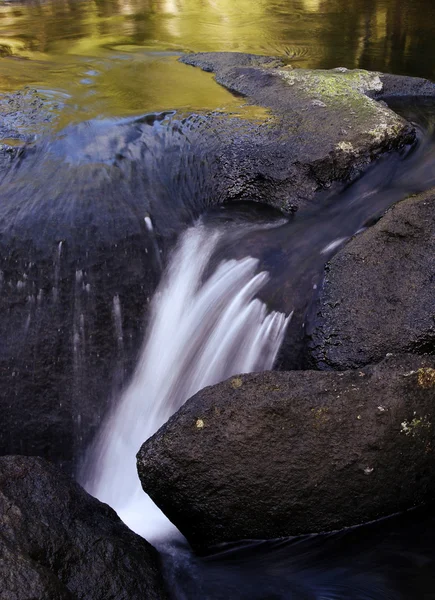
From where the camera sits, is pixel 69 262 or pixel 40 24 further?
pixel 40 24

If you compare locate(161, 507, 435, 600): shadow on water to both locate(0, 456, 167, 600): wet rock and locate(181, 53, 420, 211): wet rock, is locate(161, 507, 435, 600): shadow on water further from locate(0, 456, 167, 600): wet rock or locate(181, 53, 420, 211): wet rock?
locate(181, 53, 420, 211): wet rock

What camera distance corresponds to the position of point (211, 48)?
349 inches

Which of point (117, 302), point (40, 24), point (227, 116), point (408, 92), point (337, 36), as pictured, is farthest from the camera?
point (40, 24)

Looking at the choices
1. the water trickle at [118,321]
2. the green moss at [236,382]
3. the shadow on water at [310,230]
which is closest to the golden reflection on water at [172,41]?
the shadow on water at [310,230]

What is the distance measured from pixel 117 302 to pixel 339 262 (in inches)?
53.3

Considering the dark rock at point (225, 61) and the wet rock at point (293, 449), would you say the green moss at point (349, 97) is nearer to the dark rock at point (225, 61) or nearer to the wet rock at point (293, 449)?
the dark rock at point (225, 61)

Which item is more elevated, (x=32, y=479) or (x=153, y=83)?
(x=153, y=83)

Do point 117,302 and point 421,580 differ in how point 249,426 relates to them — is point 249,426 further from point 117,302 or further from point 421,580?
point 117,302

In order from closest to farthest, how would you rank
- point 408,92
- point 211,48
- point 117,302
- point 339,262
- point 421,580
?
point 421,580 < point 339,262 < point 117,302 < point 408,92 < point 211,48

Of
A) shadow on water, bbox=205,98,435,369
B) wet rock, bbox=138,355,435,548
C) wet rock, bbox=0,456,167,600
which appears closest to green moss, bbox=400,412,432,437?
wet rock, bbox=138,355,435,548

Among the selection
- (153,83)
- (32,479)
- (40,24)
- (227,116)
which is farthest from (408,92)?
(40,24)

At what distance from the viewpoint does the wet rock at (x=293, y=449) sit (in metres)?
2.99

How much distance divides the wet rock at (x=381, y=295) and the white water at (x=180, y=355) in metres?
0.32

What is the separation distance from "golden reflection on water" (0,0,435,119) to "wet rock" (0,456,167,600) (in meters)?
4.00
